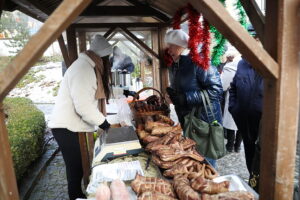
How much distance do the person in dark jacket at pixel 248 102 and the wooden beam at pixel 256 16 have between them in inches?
79.3

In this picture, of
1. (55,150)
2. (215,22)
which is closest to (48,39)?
(215,22)

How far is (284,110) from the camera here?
3.33ft

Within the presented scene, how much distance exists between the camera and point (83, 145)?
10.1ft

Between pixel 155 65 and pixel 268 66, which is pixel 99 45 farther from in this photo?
pixel 268 66

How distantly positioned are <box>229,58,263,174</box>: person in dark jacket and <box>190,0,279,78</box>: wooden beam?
226 centimetres

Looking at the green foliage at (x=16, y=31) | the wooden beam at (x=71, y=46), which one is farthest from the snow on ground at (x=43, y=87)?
the wooden beam at (x=71, y=46)

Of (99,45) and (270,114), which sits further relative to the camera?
(99,45)

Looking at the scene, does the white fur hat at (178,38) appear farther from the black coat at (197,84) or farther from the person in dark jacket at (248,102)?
the person in dark jacket at (248,102)

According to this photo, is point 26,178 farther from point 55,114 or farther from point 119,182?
point 119,182

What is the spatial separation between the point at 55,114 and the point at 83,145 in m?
0.62

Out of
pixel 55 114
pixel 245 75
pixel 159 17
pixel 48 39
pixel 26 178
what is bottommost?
pixel 26 178

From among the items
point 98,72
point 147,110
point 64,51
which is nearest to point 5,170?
point 98,72

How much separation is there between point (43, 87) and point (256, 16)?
56.3 feet

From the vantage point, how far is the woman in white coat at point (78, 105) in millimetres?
2498
